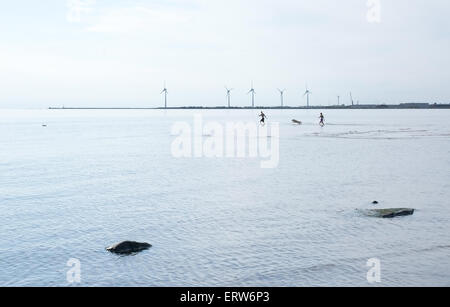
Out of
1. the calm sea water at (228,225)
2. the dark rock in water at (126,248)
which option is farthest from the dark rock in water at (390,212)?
the dark rock in water at (126,248)

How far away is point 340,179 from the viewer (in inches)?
1287

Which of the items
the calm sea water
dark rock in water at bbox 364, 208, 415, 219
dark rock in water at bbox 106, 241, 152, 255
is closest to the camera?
the calm sea water

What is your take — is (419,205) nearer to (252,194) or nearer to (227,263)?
(252,194)

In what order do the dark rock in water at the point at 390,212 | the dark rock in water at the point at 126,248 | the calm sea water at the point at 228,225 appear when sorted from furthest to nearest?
the dark rock in water at the point at 390,212 → the dark rock in water at the point at 126,248 → the calm sea water at the point at 228,225

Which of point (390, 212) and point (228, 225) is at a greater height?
point (390, 212)

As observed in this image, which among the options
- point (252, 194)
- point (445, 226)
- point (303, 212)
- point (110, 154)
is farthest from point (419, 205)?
point (110, 154)

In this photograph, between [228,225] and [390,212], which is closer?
[228,225]

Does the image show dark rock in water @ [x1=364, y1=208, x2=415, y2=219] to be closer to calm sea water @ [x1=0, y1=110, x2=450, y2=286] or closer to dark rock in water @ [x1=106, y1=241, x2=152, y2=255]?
calm sea water @ [x1=0, y1=110, x2=450, y2=286]

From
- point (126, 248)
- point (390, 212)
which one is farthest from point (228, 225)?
point (390, 212)

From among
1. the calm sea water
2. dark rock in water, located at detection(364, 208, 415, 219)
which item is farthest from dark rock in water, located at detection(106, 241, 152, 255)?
dark rock in water, located at detection(364, 208, 415, 219)

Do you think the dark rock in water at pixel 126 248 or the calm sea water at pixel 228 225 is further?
the dark rock in water at pixel 126 248

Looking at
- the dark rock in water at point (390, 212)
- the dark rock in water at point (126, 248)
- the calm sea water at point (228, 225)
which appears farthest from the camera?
the dark rock in water at point (390, 212)

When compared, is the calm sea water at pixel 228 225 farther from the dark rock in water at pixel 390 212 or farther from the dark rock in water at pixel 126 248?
the dark rock in water at pixel 126 248

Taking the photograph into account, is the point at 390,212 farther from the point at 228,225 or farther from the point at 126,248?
the point at 126,248
